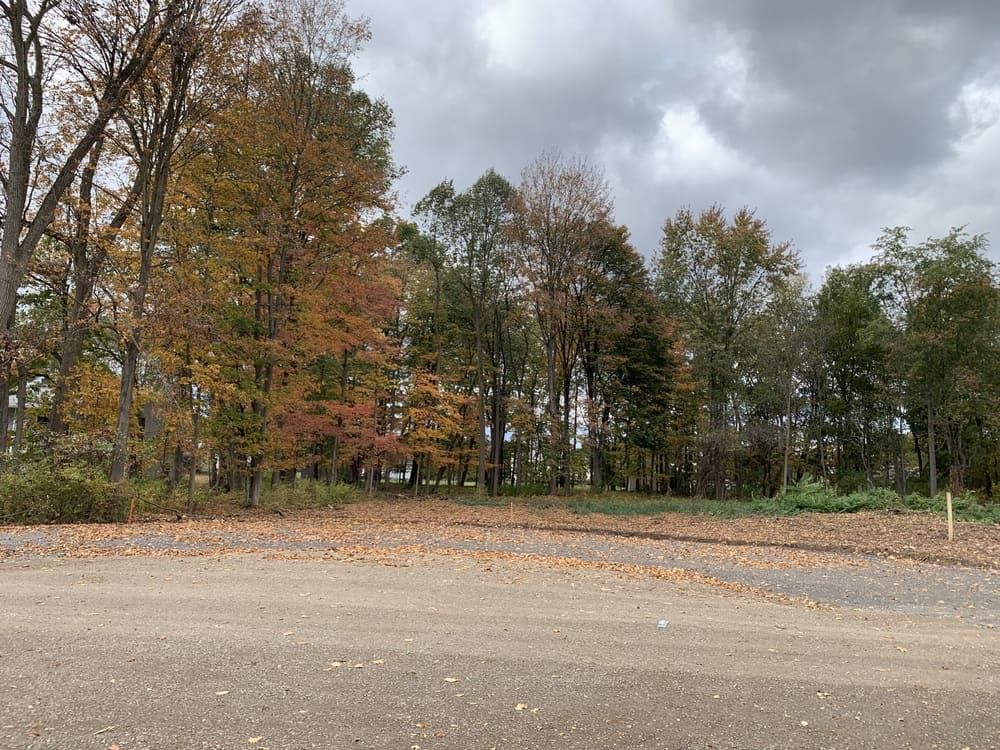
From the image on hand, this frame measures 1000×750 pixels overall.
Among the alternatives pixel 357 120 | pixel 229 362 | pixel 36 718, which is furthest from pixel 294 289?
pixel 36 718

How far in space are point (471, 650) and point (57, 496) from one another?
10908 mm

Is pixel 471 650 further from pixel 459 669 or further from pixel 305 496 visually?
pixel 305 496

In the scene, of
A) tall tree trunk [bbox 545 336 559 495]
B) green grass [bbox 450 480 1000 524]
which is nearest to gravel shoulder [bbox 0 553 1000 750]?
green grass [bbox 450 480 1000 524]

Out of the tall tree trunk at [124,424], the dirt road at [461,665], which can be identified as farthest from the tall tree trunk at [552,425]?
the dirt road at [461,665]

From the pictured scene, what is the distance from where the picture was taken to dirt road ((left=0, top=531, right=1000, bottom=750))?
3.47 m

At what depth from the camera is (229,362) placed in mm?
16734

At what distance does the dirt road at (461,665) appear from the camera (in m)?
3.47

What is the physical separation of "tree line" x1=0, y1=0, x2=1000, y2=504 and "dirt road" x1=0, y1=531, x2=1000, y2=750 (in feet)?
28.5

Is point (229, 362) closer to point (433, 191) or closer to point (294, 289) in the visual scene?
point (294, 289)

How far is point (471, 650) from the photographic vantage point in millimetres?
4805

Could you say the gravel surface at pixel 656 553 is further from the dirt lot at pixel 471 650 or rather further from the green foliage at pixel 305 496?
the green foliage at pixel 305 496

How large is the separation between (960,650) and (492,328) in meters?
29.0

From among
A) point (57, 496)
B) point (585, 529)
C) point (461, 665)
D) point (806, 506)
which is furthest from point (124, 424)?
point (806, 506)

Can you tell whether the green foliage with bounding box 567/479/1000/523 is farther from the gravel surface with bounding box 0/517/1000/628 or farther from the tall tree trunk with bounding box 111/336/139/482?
the tall tree trunk with bounding box 111/336/139/482
